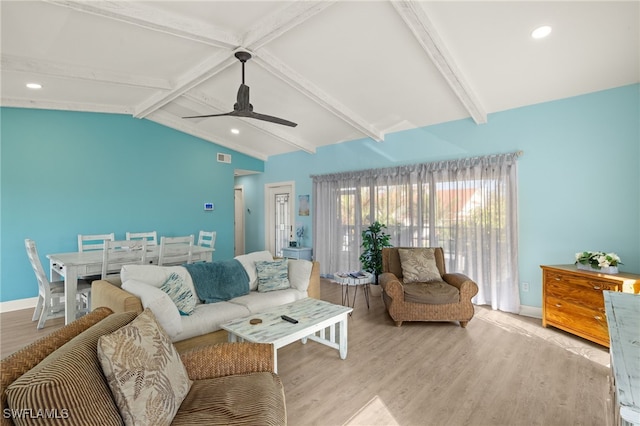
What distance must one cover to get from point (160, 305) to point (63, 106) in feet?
12.7

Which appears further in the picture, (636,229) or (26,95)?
(26,95)

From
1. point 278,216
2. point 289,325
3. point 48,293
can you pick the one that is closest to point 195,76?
point 48,293

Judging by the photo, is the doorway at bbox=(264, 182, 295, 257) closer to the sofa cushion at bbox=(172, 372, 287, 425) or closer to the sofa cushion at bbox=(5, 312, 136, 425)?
the sofa cushion at bbox=(172, 372, 287, 425)

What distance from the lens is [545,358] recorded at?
2.71 m

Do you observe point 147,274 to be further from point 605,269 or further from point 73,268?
point 605,269

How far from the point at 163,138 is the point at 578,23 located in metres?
5.76

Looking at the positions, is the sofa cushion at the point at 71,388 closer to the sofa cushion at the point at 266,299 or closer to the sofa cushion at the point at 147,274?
the sofa cushion at the point at 147,274

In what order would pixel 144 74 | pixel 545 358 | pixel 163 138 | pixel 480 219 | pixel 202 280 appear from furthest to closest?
pixel 163 138
pixel 480 219
pixel 144 74
pixel 202 280
pixel 545 358

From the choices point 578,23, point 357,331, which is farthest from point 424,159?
point 357,331

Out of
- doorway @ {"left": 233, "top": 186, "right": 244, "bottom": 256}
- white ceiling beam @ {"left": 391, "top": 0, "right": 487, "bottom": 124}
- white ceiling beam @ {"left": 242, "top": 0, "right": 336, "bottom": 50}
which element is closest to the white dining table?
white ceiling beam @ {"left": 242, "top": 0, "right": 336, "bottom": 50}

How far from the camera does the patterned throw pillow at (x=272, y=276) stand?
3371mm

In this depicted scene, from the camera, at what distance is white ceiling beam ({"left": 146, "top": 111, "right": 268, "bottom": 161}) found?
208 inches

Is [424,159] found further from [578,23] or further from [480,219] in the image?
[578,23]

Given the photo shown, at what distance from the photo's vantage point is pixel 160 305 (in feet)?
7.48
